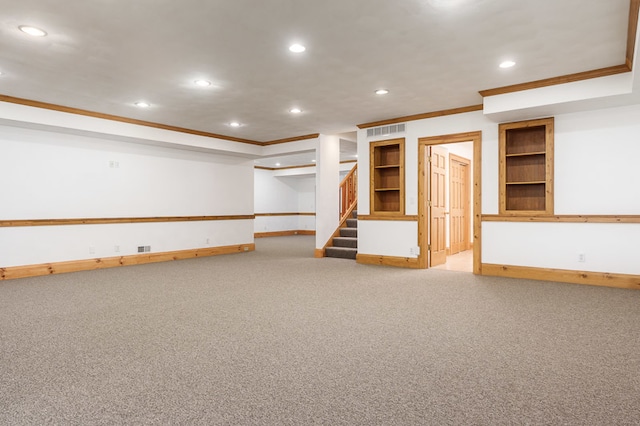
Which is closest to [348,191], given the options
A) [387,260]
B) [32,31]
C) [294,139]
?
[294,139]

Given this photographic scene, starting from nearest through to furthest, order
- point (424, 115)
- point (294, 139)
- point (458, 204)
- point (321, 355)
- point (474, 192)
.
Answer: point (321, 355), point (474, 192), point (424, 115), point (294, 139), point (458, 204)

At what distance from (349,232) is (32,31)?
653 cm

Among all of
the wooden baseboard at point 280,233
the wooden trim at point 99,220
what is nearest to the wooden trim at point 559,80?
the wooden trim at point 99,220

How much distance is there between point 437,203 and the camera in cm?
720

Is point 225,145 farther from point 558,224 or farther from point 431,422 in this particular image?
point 431,422

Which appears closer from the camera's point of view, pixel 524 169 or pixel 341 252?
pixel 524 169

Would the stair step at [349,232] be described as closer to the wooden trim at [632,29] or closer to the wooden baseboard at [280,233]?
the wooden baseboard at [280,233]

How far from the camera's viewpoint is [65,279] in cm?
567

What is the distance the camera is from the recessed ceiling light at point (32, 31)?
3390 mm

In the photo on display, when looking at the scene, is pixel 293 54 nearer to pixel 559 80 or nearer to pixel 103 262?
pixel 559 80

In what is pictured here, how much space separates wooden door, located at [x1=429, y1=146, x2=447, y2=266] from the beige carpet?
2.01 meters

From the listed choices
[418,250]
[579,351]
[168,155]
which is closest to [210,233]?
[168,155]

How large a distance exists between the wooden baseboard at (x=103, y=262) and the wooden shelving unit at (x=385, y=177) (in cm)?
393

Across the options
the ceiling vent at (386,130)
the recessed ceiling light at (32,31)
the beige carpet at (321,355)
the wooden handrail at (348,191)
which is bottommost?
the beige carpet at (321,355)
